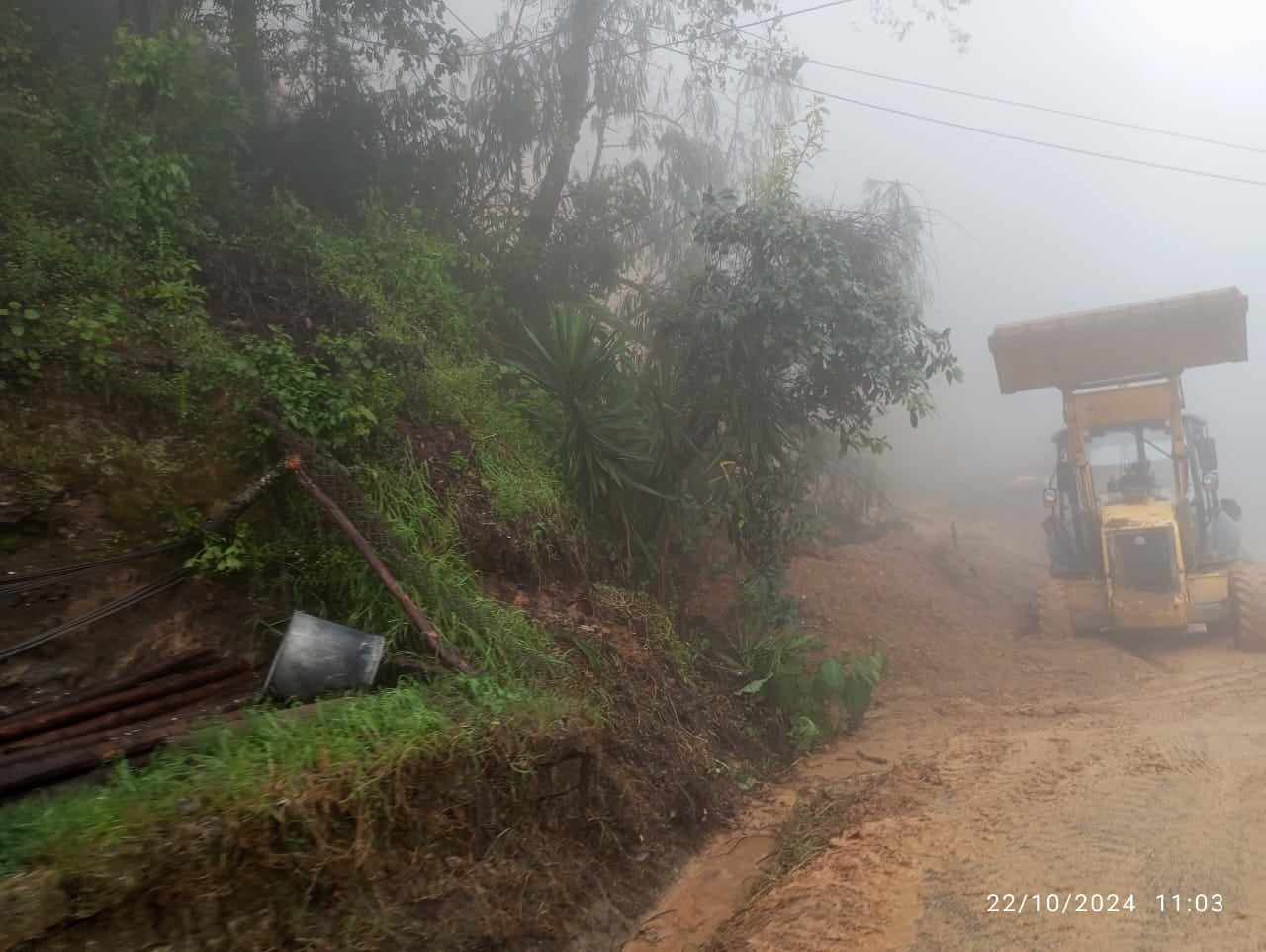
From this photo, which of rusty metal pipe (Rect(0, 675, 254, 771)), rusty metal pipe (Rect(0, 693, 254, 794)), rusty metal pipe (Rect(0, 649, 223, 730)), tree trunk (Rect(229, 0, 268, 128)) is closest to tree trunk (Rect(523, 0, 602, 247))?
tree trunk (Rect(229, 0, 268, 128))

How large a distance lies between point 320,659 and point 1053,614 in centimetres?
960

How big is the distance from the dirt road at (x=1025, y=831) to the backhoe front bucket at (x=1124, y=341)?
4.16m

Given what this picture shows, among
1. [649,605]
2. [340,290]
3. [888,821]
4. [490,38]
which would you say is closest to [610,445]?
[649,605]

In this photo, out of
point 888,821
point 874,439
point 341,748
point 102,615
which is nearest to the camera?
point 341,748

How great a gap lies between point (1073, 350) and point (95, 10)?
11.9 metres

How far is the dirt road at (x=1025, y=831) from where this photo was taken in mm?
4691

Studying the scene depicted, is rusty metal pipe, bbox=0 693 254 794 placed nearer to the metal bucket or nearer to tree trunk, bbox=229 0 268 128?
the metal bucket

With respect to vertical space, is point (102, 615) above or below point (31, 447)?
below

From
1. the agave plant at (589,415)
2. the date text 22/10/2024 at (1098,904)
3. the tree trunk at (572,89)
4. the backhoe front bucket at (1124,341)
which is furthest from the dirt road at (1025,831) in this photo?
the tree trunk at (572,89)

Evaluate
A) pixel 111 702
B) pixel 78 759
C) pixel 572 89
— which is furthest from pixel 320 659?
pixel 572 89

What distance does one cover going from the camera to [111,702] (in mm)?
4949

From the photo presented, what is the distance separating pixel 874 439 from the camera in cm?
1088

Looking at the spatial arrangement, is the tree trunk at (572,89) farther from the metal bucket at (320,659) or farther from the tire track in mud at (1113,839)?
the tire track in mud at (1113,839)

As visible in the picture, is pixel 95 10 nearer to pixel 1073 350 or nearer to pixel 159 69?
pixel 159 69
